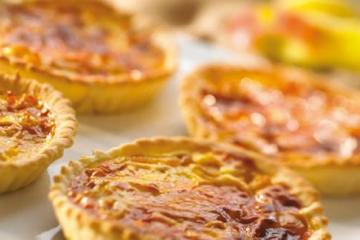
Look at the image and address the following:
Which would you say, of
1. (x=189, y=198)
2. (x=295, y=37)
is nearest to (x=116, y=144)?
(x=189, y=198)

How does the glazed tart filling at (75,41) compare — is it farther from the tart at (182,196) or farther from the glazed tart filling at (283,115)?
the tart at (182,196)

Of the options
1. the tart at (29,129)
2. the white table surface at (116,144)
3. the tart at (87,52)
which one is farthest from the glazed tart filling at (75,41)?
the tart at (29,129)

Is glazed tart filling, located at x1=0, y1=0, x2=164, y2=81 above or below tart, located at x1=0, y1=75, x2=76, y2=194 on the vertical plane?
above

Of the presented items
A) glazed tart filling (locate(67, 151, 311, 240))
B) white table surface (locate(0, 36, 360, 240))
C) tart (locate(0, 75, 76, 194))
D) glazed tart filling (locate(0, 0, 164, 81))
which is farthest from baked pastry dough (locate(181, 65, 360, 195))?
tart (locate(0, 75, 76, 194))

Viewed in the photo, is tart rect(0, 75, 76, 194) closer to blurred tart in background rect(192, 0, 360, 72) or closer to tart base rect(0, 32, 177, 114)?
tart base rect(0, 32, 177, 114)

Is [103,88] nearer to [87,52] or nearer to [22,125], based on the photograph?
[87,52]

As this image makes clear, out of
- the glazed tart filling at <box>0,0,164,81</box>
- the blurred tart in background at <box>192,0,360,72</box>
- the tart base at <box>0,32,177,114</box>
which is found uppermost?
the blurred tart in background at <box>192,0,360,72</box>

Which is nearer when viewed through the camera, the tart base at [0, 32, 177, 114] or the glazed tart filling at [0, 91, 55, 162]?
the glazed tart filling at [0, 91, 55, 162]

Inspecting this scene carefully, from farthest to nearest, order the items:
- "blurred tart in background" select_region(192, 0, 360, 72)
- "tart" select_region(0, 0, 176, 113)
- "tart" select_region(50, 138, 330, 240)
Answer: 1. "blurred tart in background" select_region(192, 0, 360, 72)
2. "tart" select_region(0, 0, 176, 113)
3. "tart" select_region(50, 138, 330, 240)
